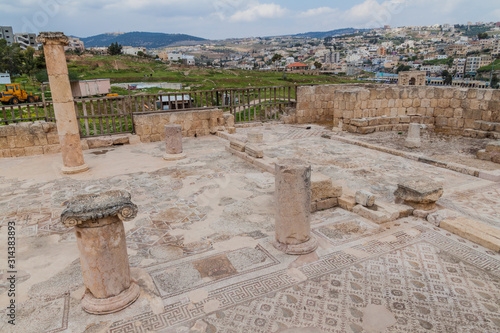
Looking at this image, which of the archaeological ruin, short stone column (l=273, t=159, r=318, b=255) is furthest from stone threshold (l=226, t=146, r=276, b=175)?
short stone column (l=273, t=159, r=318, b=255)

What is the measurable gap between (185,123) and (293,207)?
330 inches

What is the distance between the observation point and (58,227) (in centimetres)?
523

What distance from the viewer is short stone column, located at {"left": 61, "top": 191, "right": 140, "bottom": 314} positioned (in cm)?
316

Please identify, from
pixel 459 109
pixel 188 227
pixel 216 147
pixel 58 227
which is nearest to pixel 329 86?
pixel 459 109

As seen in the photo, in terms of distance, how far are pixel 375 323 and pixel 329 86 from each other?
13.3m

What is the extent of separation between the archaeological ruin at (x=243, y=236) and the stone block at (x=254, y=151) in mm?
52

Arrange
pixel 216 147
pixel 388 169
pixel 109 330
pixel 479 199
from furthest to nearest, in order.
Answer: pixel 216 147 → pixel 388 169 → pixel 479 199 → pixel 109 330

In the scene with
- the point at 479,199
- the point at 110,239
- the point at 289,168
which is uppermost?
the point at 289,168

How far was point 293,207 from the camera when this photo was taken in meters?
4.23

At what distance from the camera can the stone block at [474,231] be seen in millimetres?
4352

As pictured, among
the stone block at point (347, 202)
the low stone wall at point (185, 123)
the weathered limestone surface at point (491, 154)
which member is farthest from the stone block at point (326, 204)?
the low stone wall at point (185, 123)

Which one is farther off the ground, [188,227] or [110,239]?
[110,239]

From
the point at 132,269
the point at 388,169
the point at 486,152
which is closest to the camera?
the point at 132,269

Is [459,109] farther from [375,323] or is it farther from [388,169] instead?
[375,323]
